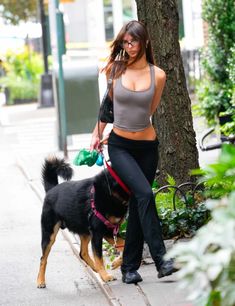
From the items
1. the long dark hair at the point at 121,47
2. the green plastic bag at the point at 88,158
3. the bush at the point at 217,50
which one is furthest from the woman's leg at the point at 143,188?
the bush at the point at 217,50

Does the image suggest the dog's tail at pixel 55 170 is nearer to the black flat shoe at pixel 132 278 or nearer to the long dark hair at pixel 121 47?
the black flat shoe at pixel 132 278

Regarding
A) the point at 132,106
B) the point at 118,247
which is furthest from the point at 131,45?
the point at 118,247

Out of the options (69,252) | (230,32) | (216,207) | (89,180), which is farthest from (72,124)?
(216,207)

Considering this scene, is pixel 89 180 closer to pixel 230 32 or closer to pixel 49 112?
pixel 230 32

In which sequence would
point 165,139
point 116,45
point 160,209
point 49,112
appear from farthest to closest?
1. point 49,112
2. point 165,139
3. point 160,209
4. point 116,45

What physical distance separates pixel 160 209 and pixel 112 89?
1.77m

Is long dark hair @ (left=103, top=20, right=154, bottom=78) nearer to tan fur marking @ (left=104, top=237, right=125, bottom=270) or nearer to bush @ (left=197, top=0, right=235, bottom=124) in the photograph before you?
tan fur marking @ (left=104, top=237, right=125, bottom=270)

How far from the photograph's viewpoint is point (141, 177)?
6.54 m

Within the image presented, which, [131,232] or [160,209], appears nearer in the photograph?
[131,232]

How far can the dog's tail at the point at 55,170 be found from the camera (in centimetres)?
748

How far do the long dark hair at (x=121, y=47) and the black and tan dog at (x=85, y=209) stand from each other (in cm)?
82

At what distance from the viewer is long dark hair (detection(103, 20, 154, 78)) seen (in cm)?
645

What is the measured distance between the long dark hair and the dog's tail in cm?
115

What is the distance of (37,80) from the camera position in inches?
1267
